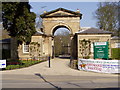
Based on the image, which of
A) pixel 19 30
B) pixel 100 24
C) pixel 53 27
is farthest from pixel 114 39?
→ pixel 19 30

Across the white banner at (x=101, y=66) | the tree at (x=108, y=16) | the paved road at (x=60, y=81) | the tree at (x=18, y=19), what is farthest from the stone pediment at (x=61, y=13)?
the paved road at (x=60, y=81)

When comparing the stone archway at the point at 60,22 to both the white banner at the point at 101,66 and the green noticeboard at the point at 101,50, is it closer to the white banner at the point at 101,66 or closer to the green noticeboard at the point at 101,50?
the green noticeboard at the point at 101,50

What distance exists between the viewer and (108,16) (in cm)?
Answer: 5431

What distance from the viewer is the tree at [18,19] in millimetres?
24141

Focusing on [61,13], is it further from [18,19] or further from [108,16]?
[18,19]

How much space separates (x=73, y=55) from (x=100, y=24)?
14353 millimetres

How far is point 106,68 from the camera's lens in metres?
19.5

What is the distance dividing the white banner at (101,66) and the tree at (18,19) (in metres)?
8.39

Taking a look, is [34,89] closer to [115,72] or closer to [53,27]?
[115,72]

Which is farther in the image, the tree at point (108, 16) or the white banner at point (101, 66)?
the tree at point (108, 16)

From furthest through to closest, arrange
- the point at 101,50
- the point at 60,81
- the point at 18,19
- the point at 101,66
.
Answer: the point at 18,19
the point at 101,50
the point at 101,66
the point at 60,81

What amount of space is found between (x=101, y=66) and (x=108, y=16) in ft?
121

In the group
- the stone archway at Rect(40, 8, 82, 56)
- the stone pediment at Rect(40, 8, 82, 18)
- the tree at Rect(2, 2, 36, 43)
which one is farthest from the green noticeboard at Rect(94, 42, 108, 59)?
the stone pediment at Rect(40, 8, 82, 18)

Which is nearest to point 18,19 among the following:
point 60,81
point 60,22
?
point 60,81
